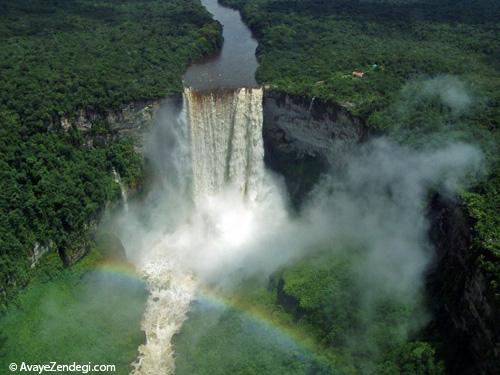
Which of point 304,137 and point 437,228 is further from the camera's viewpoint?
point 304,137

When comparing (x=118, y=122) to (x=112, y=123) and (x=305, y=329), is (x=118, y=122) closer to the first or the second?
(x=112, y=123)

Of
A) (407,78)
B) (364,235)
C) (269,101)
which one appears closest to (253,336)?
(364,235)

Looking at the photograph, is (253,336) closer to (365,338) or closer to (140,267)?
(365,338)

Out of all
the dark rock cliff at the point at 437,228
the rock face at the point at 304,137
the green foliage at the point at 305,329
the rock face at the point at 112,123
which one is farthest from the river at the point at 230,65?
the green foliage at the point at 305,329

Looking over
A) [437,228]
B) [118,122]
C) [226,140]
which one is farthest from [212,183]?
[437,228]

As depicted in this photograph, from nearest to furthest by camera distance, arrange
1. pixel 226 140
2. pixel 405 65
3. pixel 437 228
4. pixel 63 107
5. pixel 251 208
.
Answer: pixel 437 228 → pixel 63 107 → pixel 226 140 → pixel 251 208 → pixel 405 65

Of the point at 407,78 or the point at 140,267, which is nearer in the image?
the point at 140,267
